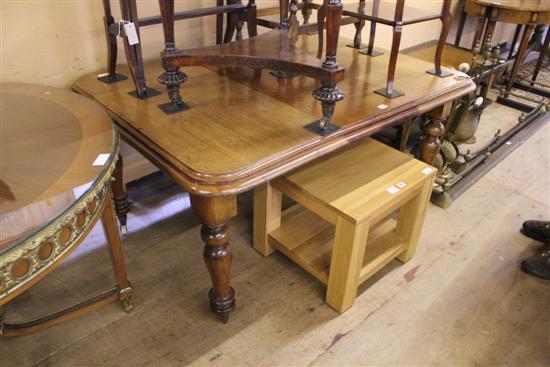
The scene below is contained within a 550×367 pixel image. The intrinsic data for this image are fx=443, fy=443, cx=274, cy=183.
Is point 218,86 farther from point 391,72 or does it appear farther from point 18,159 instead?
point 18,159

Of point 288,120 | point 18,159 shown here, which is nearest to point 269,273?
point 288,120

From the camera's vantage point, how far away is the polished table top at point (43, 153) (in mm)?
701

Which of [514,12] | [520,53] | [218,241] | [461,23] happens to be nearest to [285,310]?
[218,241]

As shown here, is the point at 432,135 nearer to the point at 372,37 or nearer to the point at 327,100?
the point at 372,37

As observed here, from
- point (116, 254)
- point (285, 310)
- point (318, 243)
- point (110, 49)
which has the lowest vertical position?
point (285, 310)

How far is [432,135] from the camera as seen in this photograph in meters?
1.60

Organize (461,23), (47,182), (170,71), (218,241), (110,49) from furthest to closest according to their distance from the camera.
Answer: (461,23), (110,49), (170,71), (218,241), (47,182)

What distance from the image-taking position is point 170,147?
3.49 feet

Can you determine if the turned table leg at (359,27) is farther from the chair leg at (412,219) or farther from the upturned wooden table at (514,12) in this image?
the upturned wooden table at (514,12)

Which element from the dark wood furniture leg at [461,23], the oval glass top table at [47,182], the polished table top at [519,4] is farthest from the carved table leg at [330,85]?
the dark wood furniture leg at [461,23]

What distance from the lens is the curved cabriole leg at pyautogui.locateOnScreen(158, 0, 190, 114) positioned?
1.12 meters

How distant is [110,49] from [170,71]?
0.34 meters

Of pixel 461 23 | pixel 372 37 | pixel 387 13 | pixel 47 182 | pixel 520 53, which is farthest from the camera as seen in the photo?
pixel 461 23

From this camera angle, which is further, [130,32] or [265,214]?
[265,214]
